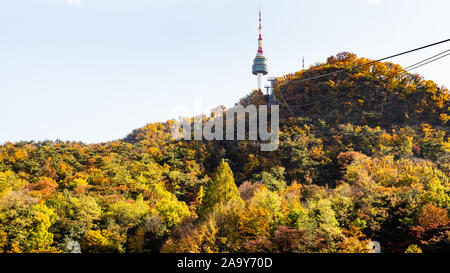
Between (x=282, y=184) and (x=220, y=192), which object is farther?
(x=282, y=184)

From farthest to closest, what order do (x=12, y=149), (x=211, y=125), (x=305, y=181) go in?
(x=211, y=125), (x=12, y=149), (x=305, y=181)

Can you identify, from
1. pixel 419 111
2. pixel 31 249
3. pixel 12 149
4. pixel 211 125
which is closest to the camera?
pixel 31 249

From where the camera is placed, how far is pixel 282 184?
42.1m

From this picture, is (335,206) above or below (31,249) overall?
above

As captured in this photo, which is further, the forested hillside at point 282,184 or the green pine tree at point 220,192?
the green pine tree at point 220,192

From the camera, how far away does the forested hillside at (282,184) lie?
23625 millimetres

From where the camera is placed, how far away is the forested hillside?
23.6 metres

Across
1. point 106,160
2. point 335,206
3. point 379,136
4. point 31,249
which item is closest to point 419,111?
point 379,136

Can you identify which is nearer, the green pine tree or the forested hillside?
the forested hillside

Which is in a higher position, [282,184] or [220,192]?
[220,192]

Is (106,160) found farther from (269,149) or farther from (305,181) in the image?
(305,181)

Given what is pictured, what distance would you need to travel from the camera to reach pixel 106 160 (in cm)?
5069
